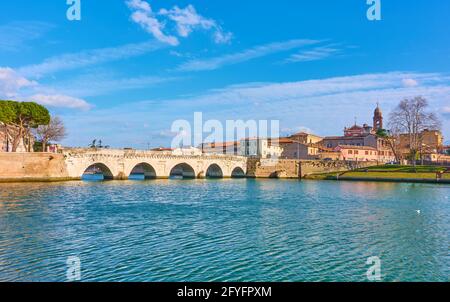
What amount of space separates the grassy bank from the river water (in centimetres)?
4468

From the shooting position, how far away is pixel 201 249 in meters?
18.0

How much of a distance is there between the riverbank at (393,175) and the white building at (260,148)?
33932mm

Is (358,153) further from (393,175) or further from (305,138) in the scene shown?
(393,175)

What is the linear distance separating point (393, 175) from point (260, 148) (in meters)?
51.5

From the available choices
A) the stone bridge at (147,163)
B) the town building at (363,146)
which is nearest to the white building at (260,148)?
the town building at (363,146)

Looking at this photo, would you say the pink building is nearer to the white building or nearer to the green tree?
the white building

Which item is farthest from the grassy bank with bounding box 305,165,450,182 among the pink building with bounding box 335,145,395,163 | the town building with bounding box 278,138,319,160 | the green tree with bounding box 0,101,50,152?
the green tree with bounding box 0,101,50,152

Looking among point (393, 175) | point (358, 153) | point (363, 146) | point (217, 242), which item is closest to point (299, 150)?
point (358, 153)

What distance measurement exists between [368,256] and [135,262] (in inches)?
399

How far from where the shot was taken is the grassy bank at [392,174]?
74.0 m

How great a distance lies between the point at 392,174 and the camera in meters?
79.9

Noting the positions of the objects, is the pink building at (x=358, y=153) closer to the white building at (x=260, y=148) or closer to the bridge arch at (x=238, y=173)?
the white building at (x=260, y=148)
